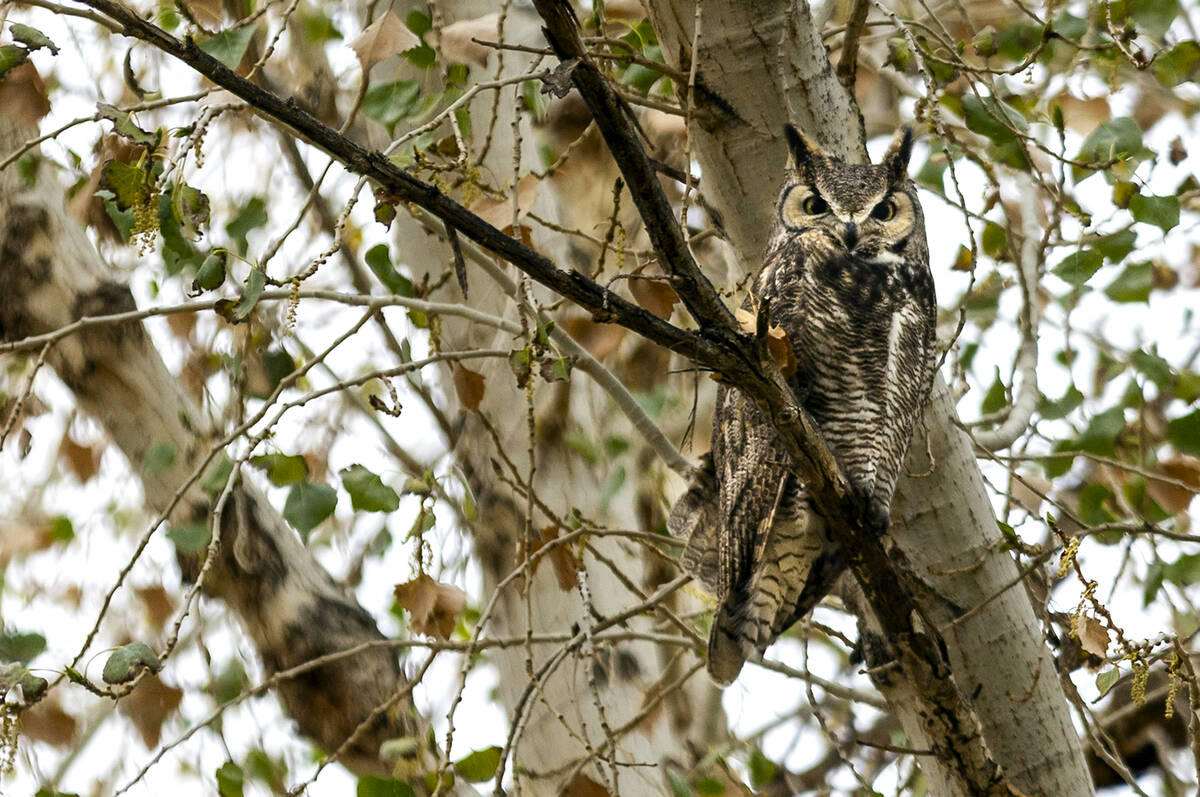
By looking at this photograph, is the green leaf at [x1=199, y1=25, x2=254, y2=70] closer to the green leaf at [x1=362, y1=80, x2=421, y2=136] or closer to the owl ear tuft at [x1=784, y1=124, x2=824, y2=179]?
the green leaf at [x1=362, y1=80, x2=421, y2=136]

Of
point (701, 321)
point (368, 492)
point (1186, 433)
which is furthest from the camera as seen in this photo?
point (1186, 433)

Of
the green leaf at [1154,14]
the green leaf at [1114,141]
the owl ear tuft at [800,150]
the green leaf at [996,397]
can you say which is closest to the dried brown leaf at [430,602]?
the owl ear tuft at [800,150]

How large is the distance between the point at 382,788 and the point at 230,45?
3.54ft

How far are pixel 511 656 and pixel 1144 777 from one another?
7.14ft

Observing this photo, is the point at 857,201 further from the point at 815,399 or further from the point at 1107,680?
the point at 1107,680

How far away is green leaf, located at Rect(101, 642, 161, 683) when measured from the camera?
1.39 meters

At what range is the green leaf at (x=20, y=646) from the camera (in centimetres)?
163

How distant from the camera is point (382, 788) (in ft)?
5.85

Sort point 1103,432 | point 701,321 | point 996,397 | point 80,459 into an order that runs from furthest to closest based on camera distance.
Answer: point 80,459 → point 996,397 → point 1103,432 → point 701,321

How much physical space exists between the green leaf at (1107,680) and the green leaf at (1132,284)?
838 mm

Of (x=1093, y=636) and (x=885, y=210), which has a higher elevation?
(x=885, y=210)

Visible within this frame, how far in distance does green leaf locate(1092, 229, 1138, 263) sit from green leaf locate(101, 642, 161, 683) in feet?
5.30

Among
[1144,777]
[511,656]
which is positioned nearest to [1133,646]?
[511,656]

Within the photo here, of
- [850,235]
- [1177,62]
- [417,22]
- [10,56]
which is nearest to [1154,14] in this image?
[1177,62]
